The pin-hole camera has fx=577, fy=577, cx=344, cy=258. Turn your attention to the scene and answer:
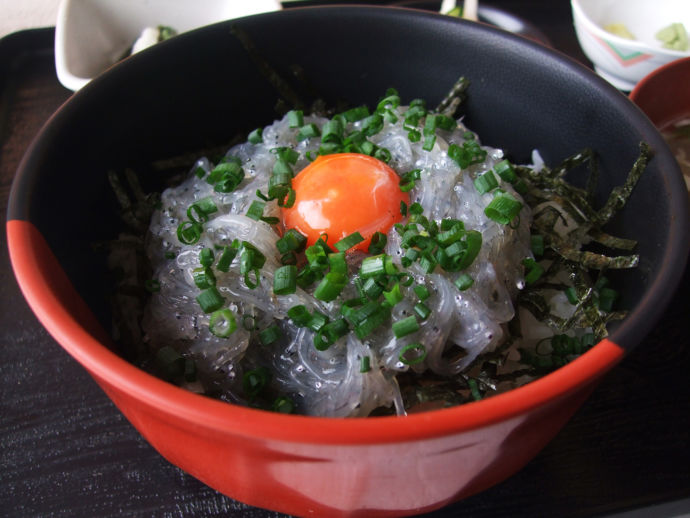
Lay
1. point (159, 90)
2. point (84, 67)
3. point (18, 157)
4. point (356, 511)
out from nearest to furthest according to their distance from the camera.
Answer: point (356, 511)
point (159, 90)
point (18, 157)
point (84, 67)

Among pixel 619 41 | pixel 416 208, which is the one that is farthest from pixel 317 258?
pixel 619 41

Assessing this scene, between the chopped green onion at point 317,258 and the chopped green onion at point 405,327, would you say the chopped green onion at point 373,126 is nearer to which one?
the chopped green onion at point 317,258

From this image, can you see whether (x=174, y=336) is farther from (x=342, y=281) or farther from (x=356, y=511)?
(x=356, y=511)

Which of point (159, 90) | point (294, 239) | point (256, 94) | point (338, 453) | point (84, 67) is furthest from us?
point (84, 67)

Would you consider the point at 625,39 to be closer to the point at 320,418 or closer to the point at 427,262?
the point at 427,262

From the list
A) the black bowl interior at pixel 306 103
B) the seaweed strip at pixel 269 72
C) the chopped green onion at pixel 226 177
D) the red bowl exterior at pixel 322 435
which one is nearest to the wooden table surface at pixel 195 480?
the red bowl exterior at pixel 322 435

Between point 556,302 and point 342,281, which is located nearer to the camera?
point 342,281

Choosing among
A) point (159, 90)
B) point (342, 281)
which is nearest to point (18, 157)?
point (159, 90)
